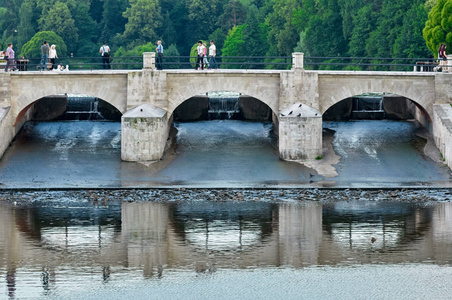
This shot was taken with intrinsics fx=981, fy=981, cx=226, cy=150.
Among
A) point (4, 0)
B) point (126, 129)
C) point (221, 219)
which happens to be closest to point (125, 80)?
point (126, 129)

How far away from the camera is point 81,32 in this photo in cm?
12656

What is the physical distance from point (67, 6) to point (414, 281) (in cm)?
10151

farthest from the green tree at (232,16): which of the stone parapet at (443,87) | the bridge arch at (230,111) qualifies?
the stone parapet at (443,87)

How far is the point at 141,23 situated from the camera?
414 ft

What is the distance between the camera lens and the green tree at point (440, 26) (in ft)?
224

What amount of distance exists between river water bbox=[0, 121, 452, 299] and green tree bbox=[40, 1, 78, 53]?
69.4 meters

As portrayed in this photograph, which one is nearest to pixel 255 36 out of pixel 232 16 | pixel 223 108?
pixel 232 16

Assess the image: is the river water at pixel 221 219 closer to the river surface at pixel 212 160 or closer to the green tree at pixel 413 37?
the river surface at pixel 212 160

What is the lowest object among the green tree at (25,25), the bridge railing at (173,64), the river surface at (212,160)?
the river surface at (212,160)

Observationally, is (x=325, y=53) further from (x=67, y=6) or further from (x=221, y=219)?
(x=221, y=219)

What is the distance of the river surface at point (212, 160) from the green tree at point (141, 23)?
70136mm

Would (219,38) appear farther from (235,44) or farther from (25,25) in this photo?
(25,25)

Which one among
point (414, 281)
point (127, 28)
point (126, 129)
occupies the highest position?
point (127, 28)

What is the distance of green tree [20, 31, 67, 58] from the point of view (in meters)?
117
